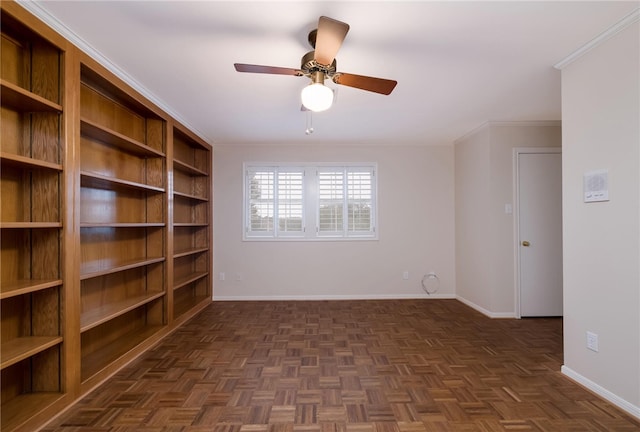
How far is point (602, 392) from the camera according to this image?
80.0 inches

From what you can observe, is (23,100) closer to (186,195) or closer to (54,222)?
(54,222)

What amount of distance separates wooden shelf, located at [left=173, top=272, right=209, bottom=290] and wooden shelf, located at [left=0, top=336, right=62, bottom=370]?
1.56 m

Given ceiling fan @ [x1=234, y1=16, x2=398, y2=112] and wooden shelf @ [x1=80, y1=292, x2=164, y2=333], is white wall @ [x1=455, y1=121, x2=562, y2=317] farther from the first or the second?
wooden shelf @ [x1=80, y1=292, x2=164, y2=333]

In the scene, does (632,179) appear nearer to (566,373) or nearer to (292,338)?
(566,373)

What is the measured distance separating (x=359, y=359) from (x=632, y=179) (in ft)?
7.42

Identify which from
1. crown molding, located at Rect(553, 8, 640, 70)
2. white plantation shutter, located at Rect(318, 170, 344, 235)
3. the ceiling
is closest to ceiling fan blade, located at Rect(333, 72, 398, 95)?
the ceiling

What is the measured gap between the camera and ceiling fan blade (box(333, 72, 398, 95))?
196 cm

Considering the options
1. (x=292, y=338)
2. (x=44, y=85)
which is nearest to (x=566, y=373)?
(x=292, y=338)

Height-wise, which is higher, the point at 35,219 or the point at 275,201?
the point at 275,201

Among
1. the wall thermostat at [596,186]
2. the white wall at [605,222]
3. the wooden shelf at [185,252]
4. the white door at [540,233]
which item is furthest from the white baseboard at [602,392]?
the wooden shelf at [185,252]

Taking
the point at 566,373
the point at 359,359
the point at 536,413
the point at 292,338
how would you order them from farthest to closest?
the point at 292,338 → the point at 359,359 → the point at 566,373 → the point at 536,413

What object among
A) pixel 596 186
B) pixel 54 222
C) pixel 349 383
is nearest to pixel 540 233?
pixel 596 186

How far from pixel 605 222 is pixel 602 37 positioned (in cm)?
121

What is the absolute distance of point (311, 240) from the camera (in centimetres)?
472
